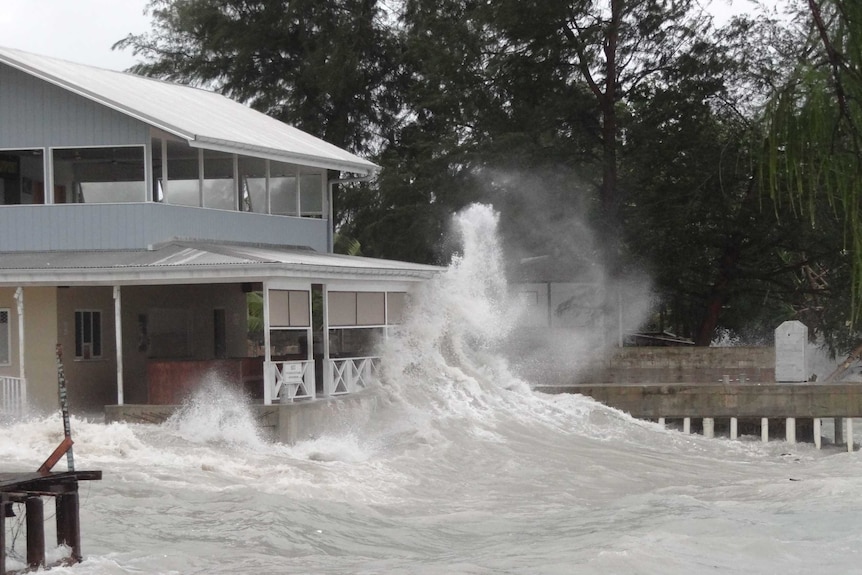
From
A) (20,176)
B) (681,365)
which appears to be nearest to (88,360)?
(20,176)

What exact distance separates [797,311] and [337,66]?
1865 cm

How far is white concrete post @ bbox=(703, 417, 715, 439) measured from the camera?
30.0 metres

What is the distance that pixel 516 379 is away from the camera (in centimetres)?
3262

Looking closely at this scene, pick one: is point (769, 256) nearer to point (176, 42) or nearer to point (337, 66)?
point (337, 66)

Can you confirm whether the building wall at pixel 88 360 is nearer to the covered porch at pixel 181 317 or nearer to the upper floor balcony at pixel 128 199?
the covered porch at pixel 181 317

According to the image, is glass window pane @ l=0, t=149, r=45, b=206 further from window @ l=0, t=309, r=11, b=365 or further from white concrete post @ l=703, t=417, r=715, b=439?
white concrete post @ l=703, t=417, r=715, b=439

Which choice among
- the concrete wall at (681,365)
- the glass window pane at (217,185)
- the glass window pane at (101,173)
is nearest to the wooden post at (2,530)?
the glass window pane at (101,173)

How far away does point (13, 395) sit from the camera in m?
23.8

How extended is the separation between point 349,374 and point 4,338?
676 cm

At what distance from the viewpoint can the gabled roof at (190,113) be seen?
24.7 metres

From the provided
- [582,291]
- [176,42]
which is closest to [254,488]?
[582,291]

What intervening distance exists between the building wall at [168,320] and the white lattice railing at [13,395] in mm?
2606

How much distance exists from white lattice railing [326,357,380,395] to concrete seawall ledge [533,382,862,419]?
21.9 feet

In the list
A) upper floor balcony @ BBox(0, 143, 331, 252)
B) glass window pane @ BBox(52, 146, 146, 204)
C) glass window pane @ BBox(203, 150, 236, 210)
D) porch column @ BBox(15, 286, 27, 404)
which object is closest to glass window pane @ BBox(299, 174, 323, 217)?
upper floor balcony @ BBox(0, 143, 331, 252)
